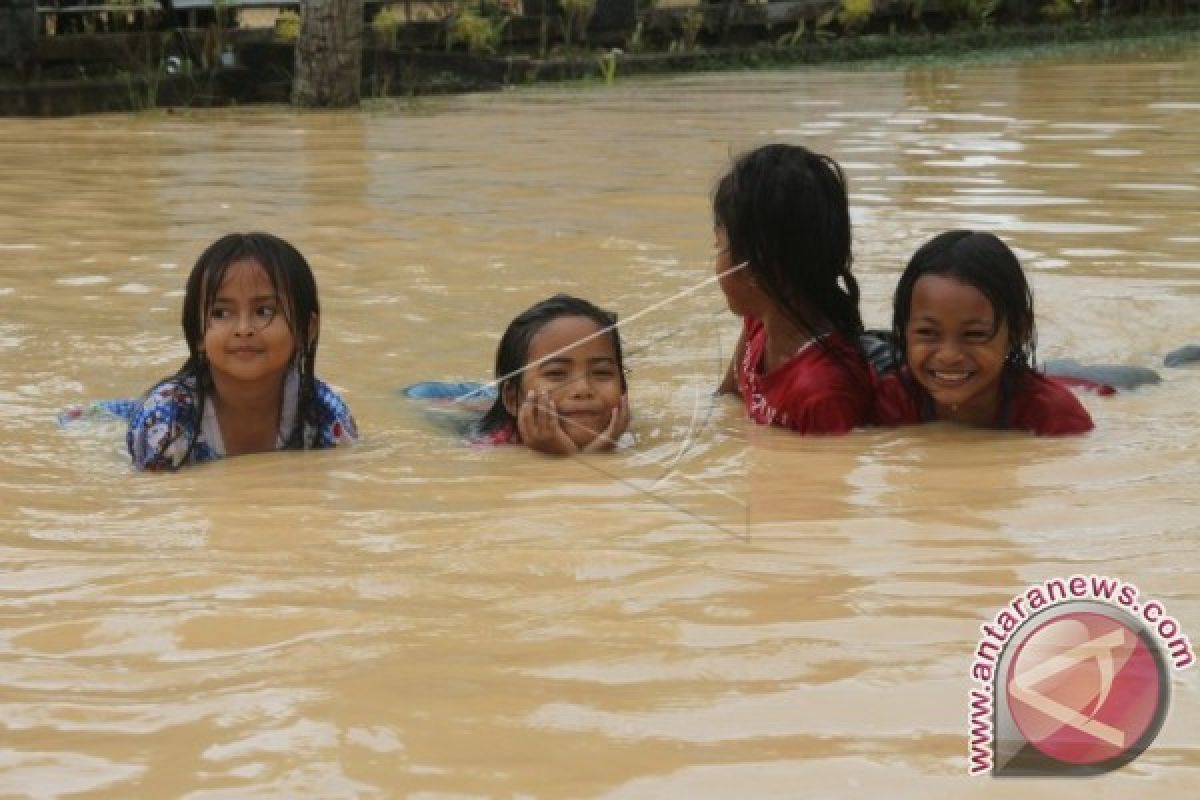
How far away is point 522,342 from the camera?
5.43 meters

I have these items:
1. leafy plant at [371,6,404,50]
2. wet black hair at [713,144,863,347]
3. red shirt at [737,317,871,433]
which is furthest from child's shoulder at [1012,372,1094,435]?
leafy plant at [371,6,404,50]

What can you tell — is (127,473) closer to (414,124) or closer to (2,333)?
(2,333)

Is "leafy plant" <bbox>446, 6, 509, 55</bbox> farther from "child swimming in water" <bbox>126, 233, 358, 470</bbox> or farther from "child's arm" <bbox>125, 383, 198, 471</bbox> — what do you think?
"child's arm" <bbox>125, 383, 198, 471</bbox>

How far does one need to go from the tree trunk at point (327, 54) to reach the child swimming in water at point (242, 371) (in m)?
10.8

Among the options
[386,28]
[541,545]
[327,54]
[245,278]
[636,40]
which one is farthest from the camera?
[636,40]

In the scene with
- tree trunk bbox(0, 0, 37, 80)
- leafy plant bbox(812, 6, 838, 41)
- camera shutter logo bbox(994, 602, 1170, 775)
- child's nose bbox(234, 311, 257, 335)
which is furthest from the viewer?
leafy plant bbox(812, 6, 838, 41)

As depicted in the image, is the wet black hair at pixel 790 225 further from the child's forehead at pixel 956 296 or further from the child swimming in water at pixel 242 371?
the child swimming in water at pixel 242 371

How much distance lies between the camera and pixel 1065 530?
3.95 m

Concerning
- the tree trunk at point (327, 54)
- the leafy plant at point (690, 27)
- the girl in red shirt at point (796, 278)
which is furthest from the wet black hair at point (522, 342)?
the leafy plant at point (690, 27)

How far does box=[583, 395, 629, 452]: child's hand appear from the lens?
5164mm

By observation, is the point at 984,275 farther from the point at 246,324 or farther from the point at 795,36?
the point at 795,36

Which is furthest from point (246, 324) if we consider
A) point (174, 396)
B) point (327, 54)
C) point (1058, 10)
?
point (1058, 10)

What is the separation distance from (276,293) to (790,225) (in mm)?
1385

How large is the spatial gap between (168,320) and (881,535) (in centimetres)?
389
